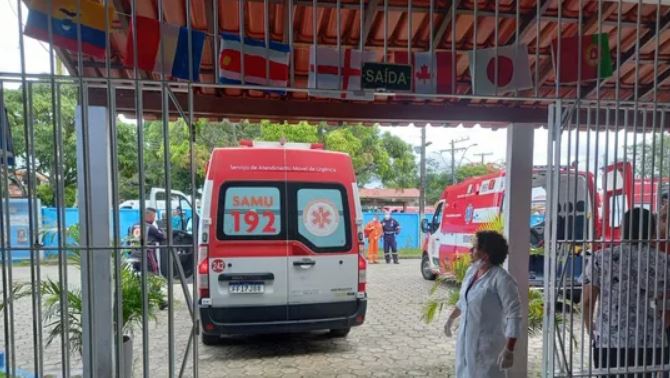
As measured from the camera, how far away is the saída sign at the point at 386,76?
93.7 inches

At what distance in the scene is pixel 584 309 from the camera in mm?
2793

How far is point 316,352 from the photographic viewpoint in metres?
5.09

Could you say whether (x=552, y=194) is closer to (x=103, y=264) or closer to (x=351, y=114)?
(x=351, y=114)

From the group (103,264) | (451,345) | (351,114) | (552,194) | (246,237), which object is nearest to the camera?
(552,194)

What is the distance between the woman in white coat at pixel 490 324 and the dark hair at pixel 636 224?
0.72 meters

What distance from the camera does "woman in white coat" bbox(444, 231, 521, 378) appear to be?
8.71ft

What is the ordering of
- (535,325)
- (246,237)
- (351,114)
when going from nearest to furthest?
(351,114) < (535,325) < (246,237)

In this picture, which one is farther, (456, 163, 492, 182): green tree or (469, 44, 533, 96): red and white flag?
(456, 163, 492, 182): green tree

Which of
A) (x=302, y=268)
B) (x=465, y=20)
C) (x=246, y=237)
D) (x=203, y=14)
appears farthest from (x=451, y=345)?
(x=203, y=14)

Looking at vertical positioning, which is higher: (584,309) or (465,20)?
(465,20)

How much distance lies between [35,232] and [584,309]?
3.14 meters

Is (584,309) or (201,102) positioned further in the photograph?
(201,102)

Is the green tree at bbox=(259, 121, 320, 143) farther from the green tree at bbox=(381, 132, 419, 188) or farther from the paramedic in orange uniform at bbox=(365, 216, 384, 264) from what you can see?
the green tree at bbox=(381, 132, 419, 188)

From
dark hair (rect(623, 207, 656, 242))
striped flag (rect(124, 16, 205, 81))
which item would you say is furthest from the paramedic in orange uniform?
striped flag (rect(124, 16, 205, 81))
